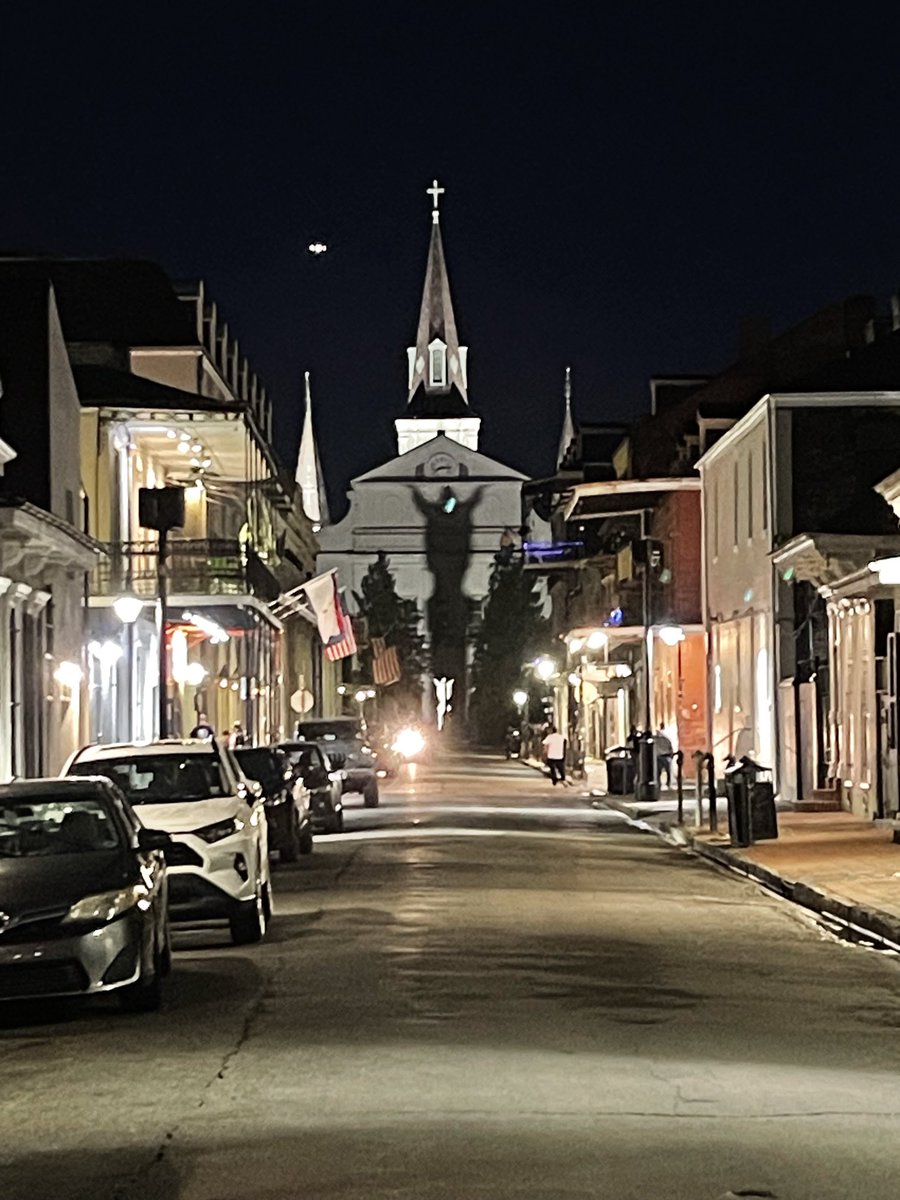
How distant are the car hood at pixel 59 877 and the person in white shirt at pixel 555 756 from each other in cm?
4629

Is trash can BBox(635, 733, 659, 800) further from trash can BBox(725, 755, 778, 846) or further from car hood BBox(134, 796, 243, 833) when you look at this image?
car hood BBox(134, 796, 243, 833)

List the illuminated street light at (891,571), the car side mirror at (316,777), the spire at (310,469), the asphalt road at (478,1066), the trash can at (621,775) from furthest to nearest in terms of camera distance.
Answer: the spire at (310,469)
the trash can at (621,775)
the car side mirror at (316,777)
the illuminated street light at (891,571)
the asphalt road at (478,1066)

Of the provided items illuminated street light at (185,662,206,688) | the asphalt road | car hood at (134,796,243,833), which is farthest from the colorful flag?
car hood at (134,796,243,833)

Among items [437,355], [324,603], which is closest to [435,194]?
[437,355]

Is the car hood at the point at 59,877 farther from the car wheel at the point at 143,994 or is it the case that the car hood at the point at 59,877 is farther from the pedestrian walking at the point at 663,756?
the pedestrian walking at the point at 663,756

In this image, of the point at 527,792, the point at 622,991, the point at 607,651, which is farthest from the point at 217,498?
the point at 622,991

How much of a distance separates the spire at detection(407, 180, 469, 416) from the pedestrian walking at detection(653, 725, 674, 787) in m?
109

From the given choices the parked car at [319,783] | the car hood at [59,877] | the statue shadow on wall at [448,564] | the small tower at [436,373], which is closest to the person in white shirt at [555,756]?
the parked car at [319,783]

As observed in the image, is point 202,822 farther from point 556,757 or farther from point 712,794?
point 556,757

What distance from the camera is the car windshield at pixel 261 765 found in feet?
97.6

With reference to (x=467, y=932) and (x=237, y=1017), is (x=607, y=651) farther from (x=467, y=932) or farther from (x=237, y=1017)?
(x=237, y=1017)

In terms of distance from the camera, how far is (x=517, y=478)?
14400 cm

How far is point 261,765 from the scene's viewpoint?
98.5 feet

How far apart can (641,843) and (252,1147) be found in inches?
992
